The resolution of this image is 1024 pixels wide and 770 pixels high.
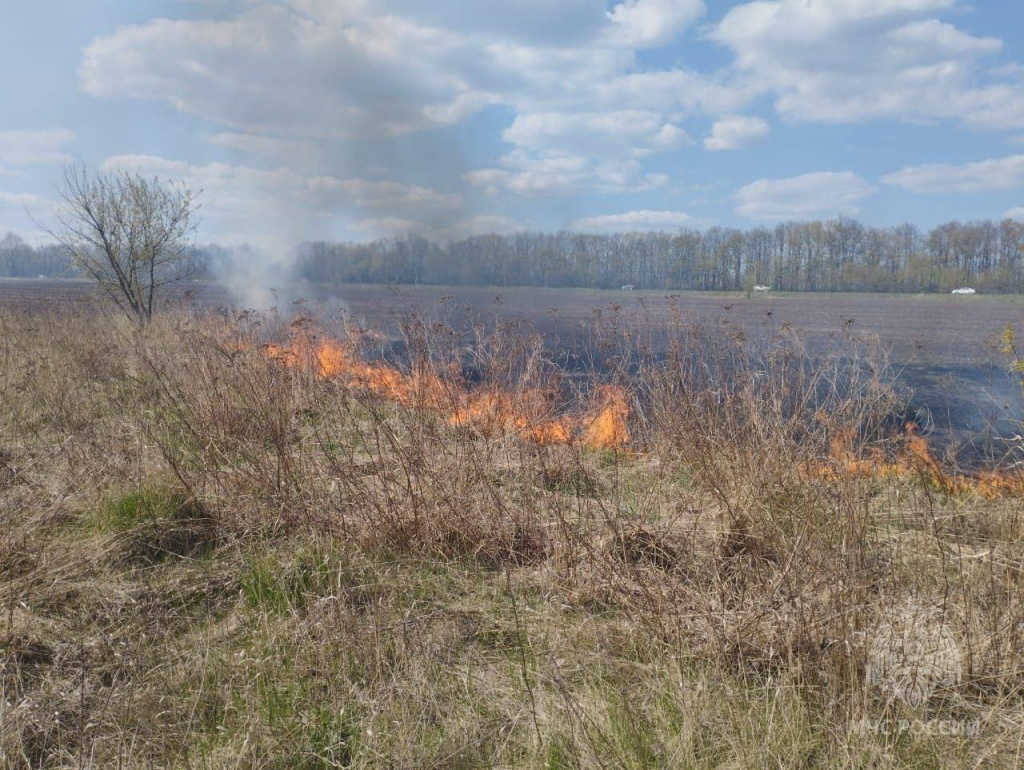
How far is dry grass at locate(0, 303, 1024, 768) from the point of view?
238 cm

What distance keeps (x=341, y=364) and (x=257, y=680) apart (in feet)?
15.0

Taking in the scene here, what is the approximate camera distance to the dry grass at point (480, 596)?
7.80ft

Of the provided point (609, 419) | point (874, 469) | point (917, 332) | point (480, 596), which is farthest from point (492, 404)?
point (917, 332)

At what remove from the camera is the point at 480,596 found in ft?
11.8

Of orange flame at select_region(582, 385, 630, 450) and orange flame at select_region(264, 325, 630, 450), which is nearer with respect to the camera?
orange flame at select_region(264, 325, 630, 450)

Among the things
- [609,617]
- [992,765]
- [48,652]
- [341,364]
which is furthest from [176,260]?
[992,765]

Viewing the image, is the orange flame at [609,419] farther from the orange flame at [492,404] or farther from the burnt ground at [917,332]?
the burnt ground at [917,332]

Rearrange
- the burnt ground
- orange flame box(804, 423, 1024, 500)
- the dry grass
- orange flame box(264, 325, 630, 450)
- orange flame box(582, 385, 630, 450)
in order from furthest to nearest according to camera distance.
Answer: the burnt ground → orange flame box(582, 385, 630, 450) → orange flame box(264, 325, 630, 450) → orange flame box(804, 423, 1024, 500) → the dry grass

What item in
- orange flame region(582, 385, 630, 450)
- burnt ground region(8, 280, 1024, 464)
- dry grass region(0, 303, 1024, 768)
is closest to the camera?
dry grass region(0, 303, 1024, 768)

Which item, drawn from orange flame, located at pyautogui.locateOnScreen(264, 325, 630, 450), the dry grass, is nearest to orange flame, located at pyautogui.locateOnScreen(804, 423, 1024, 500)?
the dry grass

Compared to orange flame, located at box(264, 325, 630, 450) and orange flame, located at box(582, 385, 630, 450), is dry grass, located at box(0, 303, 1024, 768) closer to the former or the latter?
orange flame, located at box(264, 325, 630, 450)

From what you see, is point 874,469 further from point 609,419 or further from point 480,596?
point 480,596

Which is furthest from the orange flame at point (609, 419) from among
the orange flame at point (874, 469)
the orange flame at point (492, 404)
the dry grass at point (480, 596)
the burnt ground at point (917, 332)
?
the orange flame at point (874, 469)

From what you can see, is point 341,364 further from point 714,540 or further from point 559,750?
point 559,750
